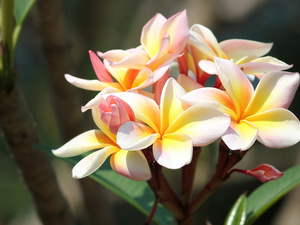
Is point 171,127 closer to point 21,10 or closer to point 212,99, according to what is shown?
point 212,99

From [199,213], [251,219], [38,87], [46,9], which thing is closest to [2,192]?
[38,87]

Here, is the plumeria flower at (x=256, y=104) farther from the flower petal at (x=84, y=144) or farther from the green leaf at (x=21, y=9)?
the green leaf at (x=21, y=9)

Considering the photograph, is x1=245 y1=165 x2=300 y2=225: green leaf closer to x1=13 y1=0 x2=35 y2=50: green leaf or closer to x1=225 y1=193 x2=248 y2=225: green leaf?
x1=225 y1=193 x2=248 y2=225: green leaf

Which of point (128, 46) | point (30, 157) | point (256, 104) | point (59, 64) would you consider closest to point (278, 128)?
point (256, 104)

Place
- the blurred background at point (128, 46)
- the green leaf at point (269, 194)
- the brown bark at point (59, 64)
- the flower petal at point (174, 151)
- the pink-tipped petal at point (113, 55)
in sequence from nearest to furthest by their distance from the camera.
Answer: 1. the flower petal at point (174, 151)
2. the pink-tipped petal at point (113, 55)
3. the green leaf at point (269, 194)
4. the brown bark at point (59, 64)
5. the blurred background at point (128, 46)

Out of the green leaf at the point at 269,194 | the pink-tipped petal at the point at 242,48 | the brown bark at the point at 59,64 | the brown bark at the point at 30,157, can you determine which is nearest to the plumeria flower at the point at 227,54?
the pink-tipped petal at the point at 242,48
